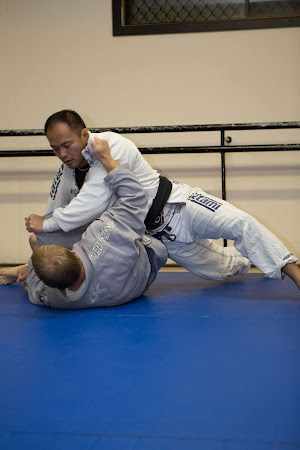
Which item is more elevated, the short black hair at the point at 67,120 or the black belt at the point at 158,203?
the short black hair at the point at 67,120

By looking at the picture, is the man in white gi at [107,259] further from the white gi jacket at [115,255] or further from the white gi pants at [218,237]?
the white gi pants at [218,237]

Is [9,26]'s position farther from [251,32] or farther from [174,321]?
[174,321]

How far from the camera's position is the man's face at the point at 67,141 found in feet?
9.16

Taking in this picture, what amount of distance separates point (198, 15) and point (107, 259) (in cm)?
261

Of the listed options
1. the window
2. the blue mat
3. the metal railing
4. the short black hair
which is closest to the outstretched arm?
the short black hair

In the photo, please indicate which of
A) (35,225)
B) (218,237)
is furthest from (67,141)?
(218,237)

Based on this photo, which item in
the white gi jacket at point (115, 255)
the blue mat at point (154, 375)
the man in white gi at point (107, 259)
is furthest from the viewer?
the white gi jacket at point (115, 255)

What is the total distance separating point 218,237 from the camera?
2.92m

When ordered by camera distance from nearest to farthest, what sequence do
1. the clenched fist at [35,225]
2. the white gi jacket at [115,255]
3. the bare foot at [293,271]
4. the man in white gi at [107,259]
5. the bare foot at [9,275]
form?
the man in white gi at [107,259] → the white gi jacket at [115,255] → the bare foot at [293,271] → the clenched fist at [35,225] → the bare foot at [9,275]

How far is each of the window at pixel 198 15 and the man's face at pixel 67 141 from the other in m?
1.98

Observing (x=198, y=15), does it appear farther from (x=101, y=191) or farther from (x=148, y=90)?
(x=101, y=191)

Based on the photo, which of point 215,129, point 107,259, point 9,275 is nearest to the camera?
point 107,259

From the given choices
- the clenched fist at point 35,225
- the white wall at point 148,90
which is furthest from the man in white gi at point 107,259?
the white wall at point 148,90

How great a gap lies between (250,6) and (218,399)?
11.5ft
